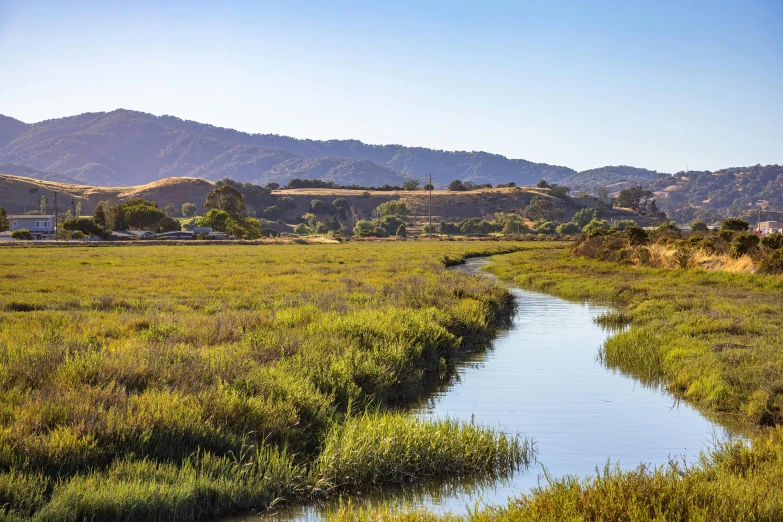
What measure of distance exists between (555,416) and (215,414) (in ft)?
21.7

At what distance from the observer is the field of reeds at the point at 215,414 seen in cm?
797

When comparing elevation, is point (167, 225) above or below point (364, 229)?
below

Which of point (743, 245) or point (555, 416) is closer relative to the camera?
point (555, 416)

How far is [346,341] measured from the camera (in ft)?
50.9

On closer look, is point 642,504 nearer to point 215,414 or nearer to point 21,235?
point 215,414

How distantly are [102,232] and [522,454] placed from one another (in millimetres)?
115795

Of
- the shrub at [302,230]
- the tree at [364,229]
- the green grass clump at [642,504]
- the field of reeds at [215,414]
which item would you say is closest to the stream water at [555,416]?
the field of reeds at [215,414]

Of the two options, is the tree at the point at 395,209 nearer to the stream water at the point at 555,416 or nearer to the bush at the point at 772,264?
the bush at the point at 772,264

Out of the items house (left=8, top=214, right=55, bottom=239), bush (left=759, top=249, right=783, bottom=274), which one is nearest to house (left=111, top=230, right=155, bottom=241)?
house (left=8, top=214, right=55, bottom=239)

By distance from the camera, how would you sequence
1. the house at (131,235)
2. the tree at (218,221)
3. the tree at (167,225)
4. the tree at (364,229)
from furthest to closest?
the tree at (364,229)
the tree at (167,225)
the tree at (218,221)
the house at (131,235)

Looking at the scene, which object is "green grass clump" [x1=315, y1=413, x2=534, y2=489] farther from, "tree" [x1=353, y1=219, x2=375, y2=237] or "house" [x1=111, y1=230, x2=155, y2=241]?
"tree" [x1=353, y1=219, x2=375, y2=237]

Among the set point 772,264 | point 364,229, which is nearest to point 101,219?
point 364,229

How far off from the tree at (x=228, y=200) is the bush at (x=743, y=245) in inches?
4599

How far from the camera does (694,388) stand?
47.9 feet
